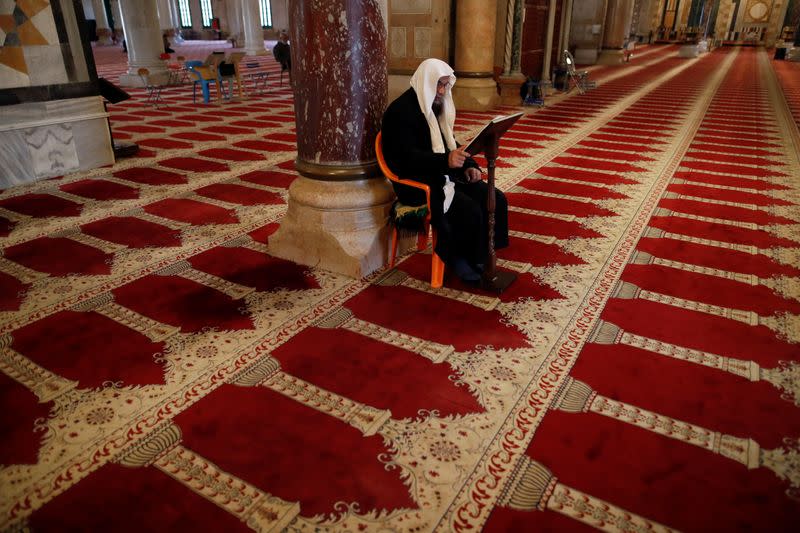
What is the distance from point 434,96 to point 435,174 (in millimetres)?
364

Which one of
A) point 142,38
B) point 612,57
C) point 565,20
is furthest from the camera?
point 612,57

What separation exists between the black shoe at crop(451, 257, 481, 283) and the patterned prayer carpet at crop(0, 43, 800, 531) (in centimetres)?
6

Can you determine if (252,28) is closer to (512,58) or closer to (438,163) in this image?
(512,58)

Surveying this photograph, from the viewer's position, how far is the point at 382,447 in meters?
1.74

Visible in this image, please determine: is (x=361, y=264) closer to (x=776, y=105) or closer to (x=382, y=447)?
(x=382, y=447)

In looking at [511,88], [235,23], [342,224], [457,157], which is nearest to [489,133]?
[457,157]

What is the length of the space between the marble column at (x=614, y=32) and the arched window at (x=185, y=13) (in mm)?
22089

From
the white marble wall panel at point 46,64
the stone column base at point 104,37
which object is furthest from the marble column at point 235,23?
the white marble wall panel at point 46,64

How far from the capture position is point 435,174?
264 cm

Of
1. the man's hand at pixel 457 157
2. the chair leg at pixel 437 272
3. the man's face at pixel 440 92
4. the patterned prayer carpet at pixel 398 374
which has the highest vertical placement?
the man's face at pixel 440 92

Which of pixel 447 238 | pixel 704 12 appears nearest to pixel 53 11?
pixel 447 238

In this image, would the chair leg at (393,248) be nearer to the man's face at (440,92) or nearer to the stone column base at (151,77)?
the man's face at (440,92)

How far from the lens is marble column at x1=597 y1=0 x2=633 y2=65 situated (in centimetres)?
1700

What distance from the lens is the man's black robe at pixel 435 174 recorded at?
2.65 meters
